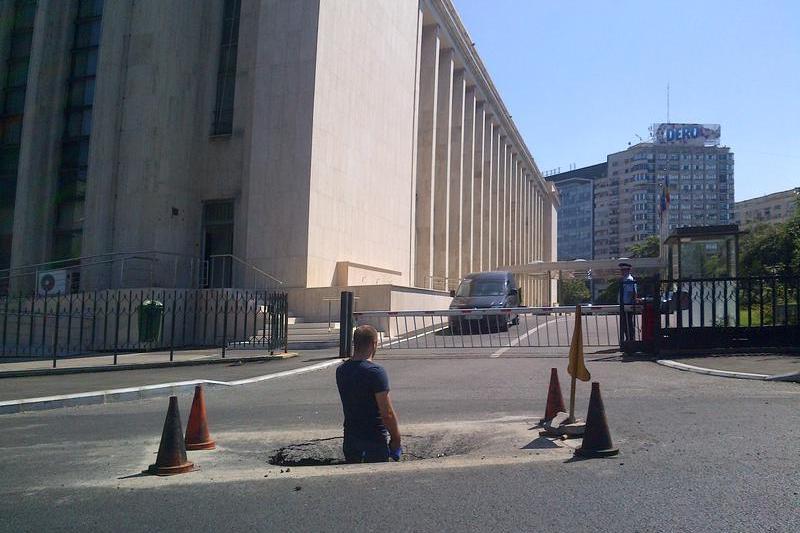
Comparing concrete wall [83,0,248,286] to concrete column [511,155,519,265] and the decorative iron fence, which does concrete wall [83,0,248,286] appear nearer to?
the decorative iron fence

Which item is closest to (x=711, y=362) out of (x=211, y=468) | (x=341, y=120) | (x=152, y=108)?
(x=211, y=468)

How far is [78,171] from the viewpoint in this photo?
2834cm

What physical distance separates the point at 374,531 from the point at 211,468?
2.37m

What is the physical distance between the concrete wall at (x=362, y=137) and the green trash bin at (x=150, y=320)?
564 centimetres

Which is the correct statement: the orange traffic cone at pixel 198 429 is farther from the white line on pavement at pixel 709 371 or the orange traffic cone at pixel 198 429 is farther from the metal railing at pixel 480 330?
the metal railing at pixel 480 330

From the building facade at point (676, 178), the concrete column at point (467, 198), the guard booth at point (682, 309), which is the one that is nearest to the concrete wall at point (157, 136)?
the guard booth at point (682, 309)

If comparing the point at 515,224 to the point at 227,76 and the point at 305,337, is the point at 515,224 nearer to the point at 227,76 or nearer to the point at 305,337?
the point at 227,76

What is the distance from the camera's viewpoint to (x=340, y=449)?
21.3 ft

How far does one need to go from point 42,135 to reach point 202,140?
24.5 ft

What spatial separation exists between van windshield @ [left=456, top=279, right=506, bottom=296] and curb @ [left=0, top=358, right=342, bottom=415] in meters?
12.2

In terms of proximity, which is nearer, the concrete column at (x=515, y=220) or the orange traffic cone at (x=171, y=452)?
the orange traffic cone at (x=171, y=452)

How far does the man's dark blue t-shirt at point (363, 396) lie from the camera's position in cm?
535

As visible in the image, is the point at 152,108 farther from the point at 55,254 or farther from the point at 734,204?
the point at 734,204

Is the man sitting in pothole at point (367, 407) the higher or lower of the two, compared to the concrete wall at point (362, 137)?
lower
